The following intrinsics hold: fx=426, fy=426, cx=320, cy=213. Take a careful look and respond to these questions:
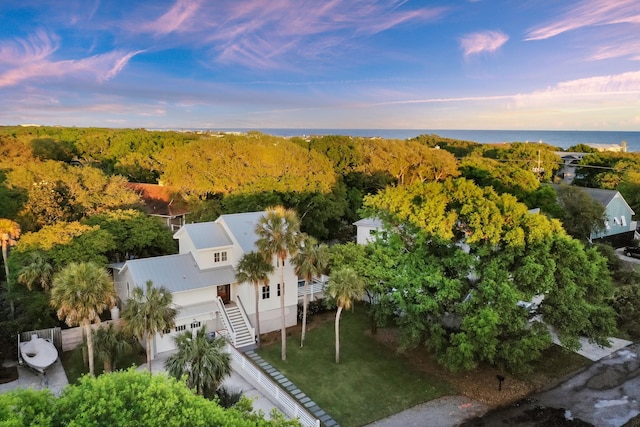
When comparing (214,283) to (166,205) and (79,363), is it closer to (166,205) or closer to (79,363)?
(79,363)

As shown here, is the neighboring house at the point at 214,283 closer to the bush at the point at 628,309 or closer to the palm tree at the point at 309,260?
the palm tree at the point at 309,260

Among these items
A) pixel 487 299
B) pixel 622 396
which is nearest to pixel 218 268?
pixel 487 299

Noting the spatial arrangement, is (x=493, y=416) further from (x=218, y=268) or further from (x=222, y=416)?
(x=218, y=268)

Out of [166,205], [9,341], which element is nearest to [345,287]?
[9,341]

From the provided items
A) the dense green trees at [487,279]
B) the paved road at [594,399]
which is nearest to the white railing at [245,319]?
the dense green trees at [487,279]

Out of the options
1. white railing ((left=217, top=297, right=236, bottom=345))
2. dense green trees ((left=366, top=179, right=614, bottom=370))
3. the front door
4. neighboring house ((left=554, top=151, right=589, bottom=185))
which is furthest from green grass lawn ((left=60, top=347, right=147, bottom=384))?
neighboring house ((left=554, top=151, right=589, bottom=185))
